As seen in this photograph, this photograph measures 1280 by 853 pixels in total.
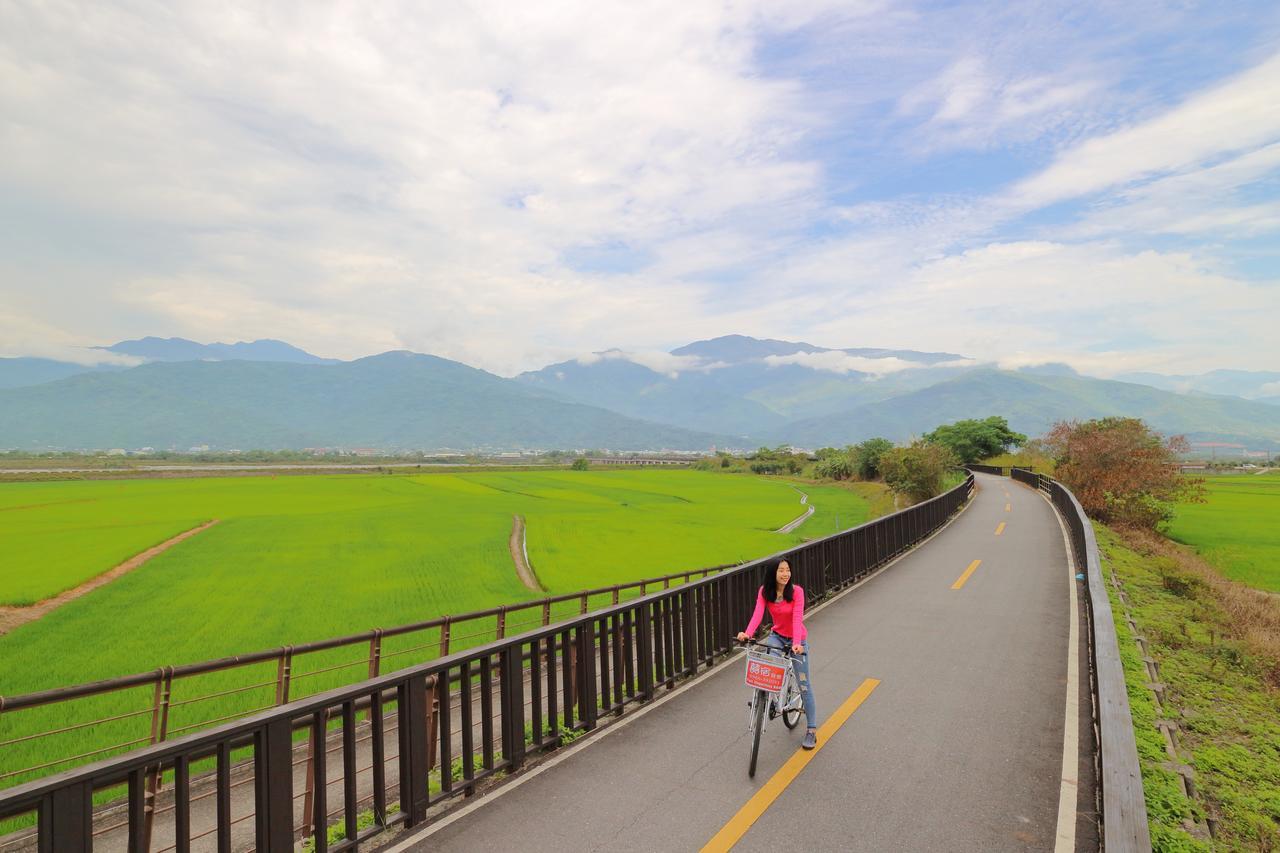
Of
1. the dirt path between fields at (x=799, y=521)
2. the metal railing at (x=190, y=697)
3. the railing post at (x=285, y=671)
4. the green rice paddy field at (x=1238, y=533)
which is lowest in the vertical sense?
the dirt path between fields at (x=799, y=521)

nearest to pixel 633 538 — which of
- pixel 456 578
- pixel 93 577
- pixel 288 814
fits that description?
pixel 456 578

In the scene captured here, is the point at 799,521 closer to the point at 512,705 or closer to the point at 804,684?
the point at 804,684

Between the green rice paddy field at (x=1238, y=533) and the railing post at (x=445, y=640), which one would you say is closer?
the railing post at (x=445, y=640)

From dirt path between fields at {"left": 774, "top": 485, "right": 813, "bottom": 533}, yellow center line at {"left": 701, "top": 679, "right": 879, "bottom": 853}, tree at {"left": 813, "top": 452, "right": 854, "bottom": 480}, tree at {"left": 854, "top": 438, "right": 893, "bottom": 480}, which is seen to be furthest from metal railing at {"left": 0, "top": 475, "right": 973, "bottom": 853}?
tree at {"left": 813, "top": 452, "right": 854, "bottom": 480}

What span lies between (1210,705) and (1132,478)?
29562 millimetres

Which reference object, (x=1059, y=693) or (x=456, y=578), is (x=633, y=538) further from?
(x=1059, y=693)

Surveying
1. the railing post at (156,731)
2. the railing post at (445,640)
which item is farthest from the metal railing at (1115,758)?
the railing post at (445,640)

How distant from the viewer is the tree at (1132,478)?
3203cm

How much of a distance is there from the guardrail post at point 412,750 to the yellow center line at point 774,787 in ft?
7.28

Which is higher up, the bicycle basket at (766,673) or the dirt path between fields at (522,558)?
the bicycle basket at (766,673)

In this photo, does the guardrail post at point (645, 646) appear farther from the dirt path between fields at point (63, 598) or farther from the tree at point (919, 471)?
the tree at point (919, 471)

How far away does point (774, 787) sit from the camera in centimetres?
562

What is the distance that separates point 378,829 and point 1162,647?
12.1 meters

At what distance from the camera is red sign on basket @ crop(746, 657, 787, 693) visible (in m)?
5.89
